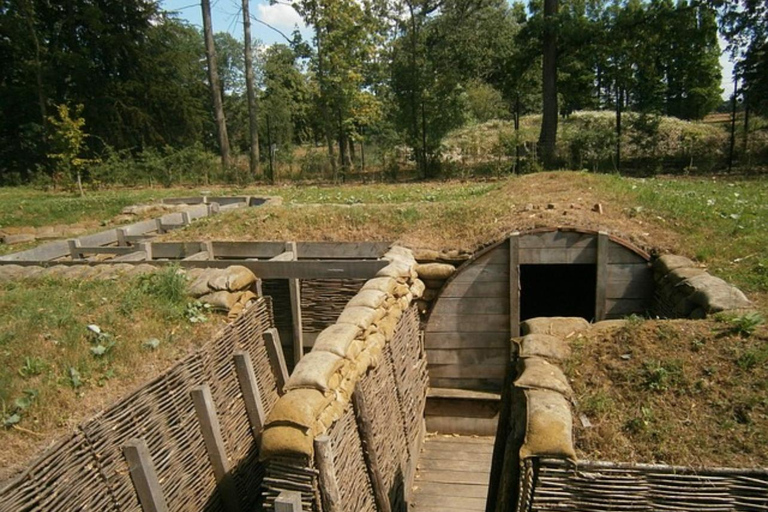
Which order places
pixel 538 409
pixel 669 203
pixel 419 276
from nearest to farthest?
→ pixel 538 409 < pixel 419 276 < pixel 669 203

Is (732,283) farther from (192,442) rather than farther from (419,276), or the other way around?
(192,442)

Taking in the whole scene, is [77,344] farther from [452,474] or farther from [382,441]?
[452,474]

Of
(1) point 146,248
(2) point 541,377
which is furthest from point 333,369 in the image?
(1) point 146,248

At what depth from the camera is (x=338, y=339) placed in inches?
166

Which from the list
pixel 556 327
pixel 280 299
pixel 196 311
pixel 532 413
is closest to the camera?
pixel 532 413

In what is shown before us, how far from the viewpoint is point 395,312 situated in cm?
574

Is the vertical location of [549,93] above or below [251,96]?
below

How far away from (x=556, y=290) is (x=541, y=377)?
6065mm

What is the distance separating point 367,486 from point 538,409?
1.98 metres

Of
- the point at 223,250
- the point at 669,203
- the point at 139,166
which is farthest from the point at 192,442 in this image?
the point at 139,166

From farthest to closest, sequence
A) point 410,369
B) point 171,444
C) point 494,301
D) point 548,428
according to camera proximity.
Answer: point 494,301 < point 410,369 < point 171,444 < point 548,428

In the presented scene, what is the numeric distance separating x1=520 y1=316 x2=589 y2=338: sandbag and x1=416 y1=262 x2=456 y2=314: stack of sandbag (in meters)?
2.70

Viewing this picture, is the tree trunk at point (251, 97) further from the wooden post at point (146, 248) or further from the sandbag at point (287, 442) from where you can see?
the sandbag at point (287, 442)

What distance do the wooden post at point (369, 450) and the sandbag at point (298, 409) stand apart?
0.73m
